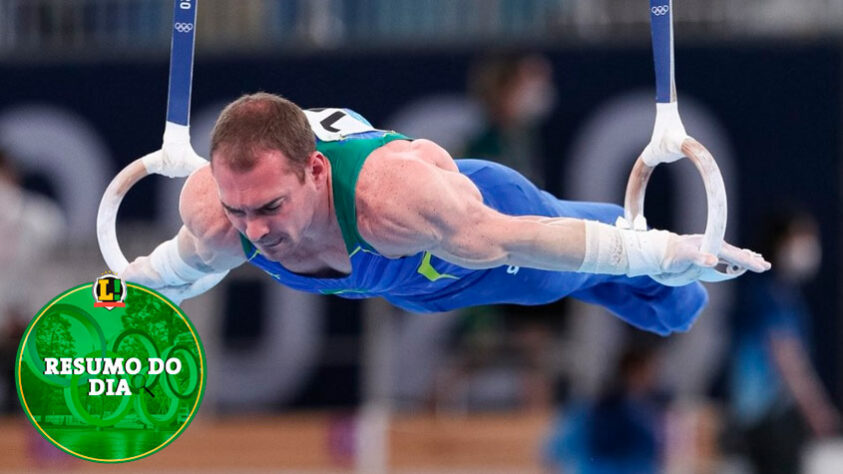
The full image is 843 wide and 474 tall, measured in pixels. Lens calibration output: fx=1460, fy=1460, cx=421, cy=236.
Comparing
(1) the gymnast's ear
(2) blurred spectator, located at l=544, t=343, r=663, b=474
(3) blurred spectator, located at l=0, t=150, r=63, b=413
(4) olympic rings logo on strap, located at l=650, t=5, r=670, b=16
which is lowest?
(2) blurred spectator, located at l=544, t=343, r=663, b=474

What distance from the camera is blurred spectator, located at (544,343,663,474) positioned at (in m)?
7.14

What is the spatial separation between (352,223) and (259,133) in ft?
1.34

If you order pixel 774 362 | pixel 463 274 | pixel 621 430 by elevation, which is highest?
pixel 463 274

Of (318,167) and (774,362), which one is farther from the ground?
(318,167)

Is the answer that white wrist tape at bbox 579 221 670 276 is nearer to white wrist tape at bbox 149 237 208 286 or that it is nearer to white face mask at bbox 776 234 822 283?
white wrist tape at bbox 149 237 208 286

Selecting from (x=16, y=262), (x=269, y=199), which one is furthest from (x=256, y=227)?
(x=16, y=262)

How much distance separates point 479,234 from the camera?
398 centimetres

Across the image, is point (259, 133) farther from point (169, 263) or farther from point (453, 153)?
point (453, 153)

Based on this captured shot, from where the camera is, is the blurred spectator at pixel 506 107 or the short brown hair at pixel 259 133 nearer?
the short brown hair at pixel 259 133

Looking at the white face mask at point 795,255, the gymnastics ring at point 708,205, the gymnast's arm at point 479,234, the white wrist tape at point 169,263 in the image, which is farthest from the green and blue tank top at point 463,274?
the white face mask at point 795,255

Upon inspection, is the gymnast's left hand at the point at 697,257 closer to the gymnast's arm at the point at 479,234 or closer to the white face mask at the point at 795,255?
the gymnast's arm at the point at 479,234

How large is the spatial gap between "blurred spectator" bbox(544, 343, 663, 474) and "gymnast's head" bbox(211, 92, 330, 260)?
11.4 ft

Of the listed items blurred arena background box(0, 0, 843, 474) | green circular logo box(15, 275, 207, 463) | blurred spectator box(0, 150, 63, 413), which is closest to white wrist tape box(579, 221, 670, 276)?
green circular logo box(15, 275, 207, 463)

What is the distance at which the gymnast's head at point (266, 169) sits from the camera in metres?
3.83
